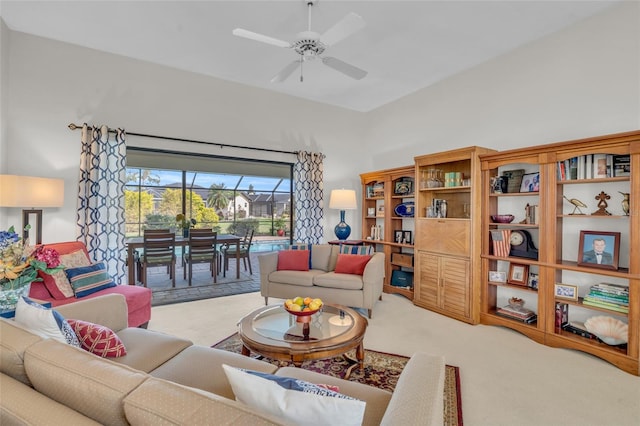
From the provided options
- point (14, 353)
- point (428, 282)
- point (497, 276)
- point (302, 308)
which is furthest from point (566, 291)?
point (14, 353)

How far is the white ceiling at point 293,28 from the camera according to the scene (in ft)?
9.41

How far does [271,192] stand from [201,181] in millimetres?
1829

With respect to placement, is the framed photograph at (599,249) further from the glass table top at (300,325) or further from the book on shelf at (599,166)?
the glass table top at (300,325)

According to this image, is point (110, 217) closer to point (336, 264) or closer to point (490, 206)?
point (336, 264)

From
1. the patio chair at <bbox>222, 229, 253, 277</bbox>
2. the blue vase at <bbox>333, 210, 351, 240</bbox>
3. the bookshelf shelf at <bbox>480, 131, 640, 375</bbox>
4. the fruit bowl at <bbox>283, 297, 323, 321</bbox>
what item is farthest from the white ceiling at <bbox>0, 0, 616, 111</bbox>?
the patio chair at <bbox>222, 229, 253, 277</bbox>

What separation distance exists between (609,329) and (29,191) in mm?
5370

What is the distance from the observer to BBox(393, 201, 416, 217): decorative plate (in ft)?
15.0

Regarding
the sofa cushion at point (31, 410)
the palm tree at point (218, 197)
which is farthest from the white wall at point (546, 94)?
the palm tree at point (218, 197)

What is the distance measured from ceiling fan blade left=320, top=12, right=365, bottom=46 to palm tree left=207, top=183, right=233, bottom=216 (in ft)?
Result: 20.3

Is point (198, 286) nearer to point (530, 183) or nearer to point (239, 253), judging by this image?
point (239, 253)

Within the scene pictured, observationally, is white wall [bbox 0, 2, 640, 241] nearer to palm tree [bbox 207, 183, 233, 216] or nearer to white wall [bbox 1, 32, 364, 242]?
white wall [bbox 1, 32, 364, 242]

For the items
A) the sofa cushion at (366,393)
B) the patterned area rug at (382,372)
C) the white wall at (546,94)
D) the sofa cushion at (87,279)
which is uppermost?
the white wall at (546,94)

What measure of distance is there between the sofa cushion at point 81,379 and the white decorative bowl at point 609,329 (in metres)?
3.46

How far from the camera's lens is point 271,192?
27.9 feet
